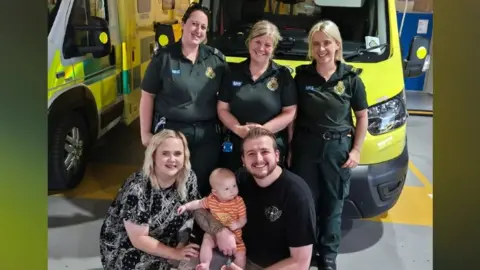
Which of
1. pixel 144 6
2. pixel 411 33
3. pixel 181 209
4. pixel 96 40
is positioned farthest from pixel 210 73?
pixel 411 33

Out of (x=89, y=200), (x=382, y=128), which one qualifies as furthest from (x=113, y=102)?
(x=382, y=128)

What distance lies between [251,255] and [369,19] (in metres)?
1.48

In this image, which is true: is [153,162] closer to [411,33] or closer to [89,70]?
[89,70]

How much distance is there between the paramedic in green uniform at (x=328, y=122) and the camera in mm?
2146

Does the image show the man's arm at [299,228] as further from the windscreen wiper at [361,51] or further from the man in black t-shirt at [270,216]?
the windscreen wiper at [361,51]

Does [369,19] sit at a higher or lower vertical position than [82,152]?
higher

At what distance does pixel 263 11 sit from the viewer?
3191 millimetres

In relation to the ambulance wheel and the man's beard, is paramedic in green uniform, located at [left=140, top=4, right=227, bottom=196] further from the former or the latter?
the ambulance wheel

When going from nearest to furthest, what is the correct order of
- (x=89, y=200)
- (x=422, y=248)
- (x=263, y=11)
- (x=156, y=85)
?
(x=156, y=85) → (x=422, y=248) → (x=89, y=200) → (x=263, y=11)

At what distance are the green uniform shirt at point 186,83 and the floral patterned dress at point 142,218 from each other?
0.24 meters
